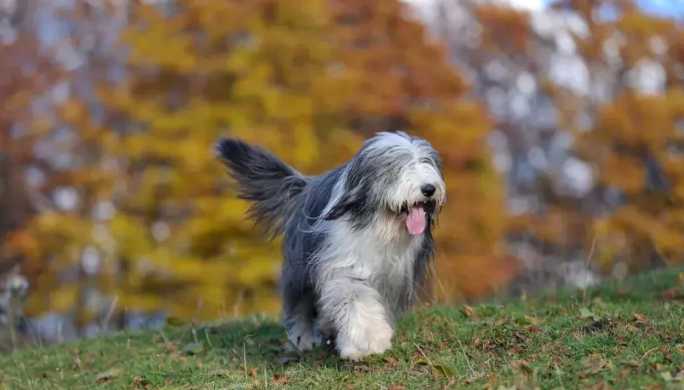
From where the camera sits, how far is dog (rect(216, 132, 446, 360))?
5.53 m

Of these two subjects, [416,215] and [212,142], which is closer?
[416,215]

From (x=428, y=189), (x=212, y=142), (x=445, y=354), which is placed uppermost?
(x=428, y=189)

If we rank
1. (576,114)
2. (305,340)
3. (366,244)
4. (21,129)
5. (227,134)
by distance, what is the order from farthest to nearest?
1. (576,114)
2. (21,129)
3. (227,134)
4. (305,340)
5. (366,244)

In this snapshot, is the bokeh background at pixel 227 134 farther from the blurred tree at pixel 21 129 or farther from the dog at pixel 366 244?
the dog at pixel 366 244

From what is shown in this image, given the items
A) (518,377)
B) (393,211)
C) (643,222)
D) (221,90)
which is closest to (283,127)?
(221,90)

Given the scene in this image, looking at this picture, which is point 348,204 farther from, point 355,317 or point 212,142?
point 212,142

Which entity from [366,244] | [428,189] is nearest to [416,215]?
[428,189]

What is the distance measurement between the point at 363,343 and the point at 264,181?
238 cm

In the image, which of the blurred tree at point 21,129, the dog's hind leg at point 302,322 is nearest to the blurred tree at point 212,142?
the blurred tree at point 21,129

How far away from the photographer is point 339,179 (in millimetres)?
6102

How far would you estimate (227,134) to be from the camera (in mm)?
16938

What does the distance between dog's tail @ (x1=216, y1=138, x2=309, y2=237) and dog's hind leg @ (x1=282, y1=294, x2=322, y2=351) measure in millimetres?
952

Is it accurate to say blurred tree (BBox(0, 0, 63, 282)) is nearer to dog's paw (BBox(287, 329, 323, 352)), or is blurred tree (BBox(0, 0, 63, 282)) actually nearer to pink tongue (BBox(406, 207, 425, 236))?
dog's paw (BBox(287, 329, 323, 352))

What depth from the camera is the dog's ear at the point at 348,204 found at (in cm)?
570
